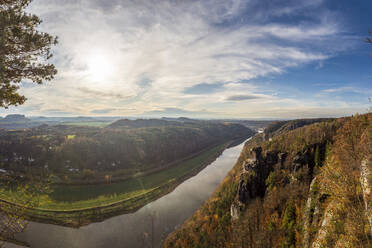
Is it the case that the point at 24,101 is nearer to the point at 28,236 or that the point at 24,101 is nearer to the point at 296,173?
the point at 28,236

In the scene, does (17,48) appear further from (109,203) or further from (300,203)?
(109,203)

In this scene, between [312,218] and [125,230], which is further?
[125,230]

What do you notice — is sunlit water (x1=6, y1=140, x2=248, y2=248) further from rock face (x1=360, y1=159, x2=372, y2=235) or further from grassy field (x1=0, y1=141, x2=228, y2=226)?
rock face (x1=360, y1=159, x2=372, y2=235)

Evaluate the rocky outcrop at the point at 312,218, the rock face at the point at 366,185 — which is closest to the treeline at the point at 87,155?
the rocky outcrop at the point at 312,218

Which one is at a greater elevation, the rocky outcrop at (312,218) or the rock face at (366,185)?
the rock face at (366,185)

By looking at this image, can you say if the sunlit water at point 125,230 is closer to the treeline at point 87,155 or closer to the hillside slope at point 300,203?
the hillside slope at point 300,203

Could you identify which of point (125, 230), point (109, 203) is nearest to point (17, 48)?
point (125, 230)

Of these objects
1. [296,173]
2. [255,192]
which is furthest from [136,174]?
[296,173]
